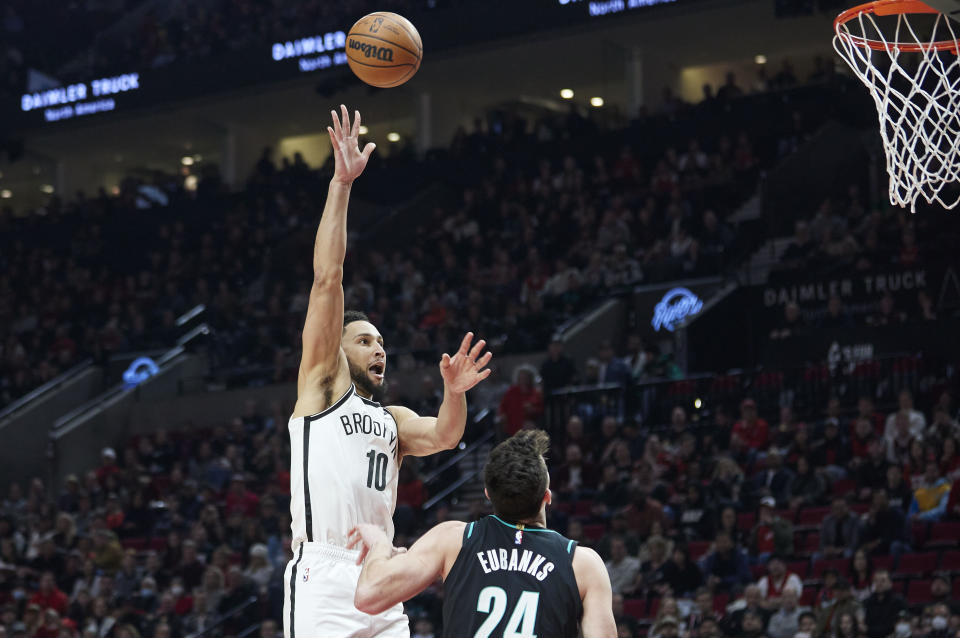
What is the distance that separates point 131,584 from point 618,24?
13.0 meters

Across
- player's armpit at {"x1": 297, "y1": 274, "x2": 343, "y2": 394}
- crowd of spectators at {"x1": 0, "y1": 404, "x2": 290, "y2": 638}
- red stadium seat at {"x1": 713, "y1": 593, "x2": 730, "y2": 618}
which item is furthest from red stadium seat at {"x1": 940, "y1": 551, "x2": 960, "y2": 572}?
player's armpit at {"x1": 297, "y1": 274, "x2": 343, "y2": 394}

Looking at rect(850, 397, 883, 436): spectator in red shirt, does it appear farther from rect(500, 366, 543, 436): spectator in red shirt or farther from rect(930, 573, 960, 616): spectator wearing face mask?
rect(500, 366, 543, 436): spectator in red shirt

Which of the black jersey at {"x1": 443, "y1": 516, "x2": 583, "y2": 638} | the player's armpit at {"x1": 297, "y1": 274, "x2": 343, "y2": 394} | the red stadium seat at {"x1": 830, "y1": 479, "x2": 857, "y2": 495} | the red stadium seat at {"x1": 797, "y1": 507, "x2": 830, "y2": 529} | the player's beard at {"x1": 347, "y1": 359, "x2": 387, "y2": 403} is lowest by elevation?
the red stadium seat at {"x1": 797, "y1": 507, "x2": 830, "y2": 529}

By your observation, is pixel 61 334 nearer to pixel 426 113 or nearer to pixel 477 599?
pixel 426 113

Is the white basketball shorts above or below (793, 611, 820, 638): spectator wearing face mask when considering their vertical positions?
above

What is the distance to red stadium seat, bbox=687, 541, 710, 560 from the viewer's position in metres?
12.4

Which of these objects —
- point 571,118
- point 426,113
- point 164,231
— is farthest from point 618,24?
point 164,231

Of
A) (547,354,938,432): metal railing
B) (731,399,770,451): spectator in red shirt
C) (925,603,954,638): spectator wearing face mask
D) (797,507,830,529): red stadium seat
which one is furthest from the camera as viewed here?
(547,354,938,432): metal railing

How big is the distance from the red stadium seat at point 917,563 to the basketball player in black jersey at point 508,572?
7636 mm

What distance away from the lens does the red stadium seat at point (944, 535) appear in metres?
11.3

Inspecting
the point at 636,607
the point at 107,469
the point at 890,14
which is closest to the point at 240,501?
the point at 107,469

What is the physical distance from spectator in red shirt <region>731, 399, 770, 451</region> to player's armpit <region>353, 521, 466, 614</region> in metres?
9.58

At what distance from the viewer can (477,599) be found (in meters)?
4.26

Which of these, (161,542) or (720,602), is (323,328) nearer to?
(720,602)
